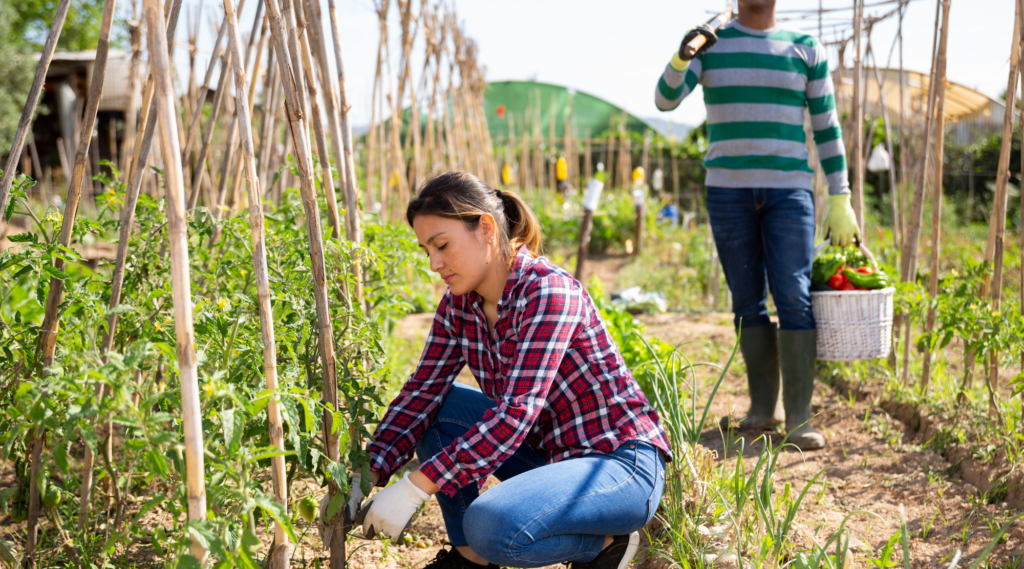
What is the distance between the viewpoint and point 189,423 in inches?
36.3

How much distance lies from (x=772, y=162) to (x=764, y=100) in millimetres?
202

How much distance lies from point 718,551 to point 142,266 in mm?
1375

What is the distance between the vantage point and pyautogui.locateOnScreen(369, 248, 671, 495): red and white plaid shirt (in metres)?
1.36

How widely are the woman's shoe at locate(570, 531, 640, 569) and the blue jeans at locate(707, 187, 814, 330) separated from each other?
108 centimetres

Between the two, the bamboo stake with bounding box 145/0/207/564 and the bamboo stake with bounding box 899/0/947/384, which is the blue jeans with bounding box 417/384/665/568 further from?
the bamboo stake with bounding box 899/0/947/384

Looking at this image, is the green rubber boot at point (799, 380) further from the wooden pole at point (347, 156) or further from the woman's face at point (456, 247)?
the wooden pole at point (347, 156)

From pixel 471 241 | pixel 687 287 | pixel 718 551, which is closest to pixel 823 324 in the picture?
pixel 718 551

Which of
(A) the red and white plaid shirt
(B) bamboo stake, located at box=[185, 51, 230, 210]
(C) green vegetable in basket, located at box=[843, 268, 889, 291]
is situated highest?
(B) bamboo stake, located at box=[185, 51, 230, 210]


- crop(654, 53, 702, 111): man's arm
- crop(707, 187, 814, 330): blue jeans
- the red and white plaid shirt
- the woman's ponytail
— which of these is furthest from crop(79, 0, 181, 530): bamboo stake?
crop(707, 187, 814, 330): blue jeans

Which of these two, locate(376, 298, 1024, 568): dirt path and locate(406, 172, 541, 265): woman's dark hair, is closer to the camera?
locate(406, 172, 541, 265): woman's dark hair

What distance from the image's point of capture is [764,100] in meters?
2.30

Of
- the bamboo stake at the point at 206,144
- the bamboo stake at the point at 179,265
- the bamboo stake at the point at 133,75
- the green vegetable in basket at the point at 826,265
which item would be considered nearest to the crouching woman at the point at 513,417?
the bamboo stake at the point at 179,265

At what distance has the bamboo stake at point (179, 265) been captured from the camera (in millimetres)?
895

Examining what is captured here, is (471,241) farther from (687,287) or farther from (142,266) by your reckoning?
(687,287)
